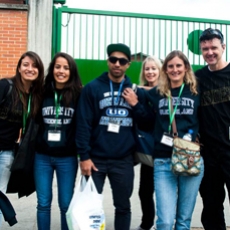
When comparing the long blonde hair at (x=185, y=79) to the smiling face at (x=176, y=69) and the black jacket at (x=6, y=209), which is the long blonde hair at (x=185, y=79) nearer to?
the smiling face at (x=176, y=69)

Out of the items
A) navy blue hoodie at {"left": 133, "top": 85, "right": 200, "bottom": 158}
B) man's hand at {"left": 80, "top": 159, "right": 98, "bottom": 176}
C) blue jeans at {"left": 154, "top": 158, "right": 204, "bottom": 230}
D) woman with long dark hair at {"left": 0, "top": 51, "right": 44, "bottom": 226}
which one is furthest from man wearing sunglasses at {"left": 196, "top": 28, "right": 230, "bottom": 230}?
woman with long dark hair at {"left": 0, "top": 51, "right": 44, "bottom": 226}

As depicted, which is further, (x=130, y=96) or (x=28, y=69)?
(x=28, y=69)

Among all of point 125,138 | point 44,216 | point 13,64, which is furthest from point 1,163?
point 13,64

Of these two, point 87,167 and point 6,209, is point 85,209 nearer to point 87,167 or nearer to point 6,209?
point 87,167

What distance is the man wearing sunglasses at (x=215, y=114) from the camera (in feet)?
11.1

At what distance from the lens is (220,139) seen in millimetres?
3387

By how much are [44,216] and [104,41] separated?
16.5ft

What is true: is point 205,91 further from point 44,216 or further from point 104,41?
point 104,41

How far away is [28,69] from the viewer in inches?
142

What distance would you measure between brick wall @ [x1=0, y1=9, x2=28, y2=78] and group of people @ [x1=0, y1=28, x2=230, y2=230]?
13.1ft

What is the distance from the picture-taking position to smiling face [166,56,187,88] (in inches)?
131

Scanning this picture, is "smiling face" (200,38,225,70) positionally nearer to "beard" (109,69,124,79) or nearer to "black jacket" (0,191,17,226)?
"beard" (109,69,124,79)

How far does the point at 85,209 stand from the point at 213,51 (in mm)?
1863

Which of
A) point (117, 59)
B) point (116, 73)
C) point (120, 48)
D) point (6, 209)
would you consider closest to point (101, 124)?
point (116, 73)
